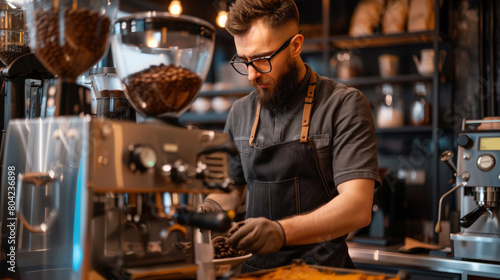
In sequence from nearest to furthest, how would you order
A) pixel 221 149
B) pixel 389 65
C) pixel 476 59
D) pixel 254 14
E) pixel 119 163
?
1. pixel 119 163
2. pixel 221 149
3. pixel 254 14
4. pixel 476 59
5. pixel 389 65

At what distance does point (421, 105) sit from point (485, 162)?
117 centimetres

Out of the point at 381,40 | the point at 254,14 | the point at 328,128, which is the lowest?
the point at 328,128

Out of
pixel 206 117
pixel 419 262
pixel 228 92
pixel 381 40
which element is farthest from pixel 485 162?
pixel 206 117

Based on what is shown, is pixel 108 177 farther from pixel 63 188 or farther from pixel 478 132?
pixel 478 132

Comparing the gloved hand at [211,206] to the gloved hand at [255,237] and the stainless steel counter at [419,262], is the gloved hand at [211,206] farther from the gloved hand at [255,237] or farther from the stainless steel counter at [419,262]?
the stainless steel counter at [419,262]

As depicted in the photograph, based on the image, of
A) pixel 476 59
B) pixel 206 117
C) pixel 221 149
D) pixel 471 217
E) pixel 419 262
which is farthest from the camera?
pixel 206 117

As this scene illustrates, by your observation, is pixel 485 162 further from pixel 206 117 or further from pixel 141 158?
pixel 206 117

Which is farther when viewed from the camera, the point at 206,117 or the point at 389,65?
the point at 206,117

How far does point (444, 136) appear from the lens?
3.32 m

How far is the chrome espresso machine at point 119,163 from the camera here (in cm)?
97

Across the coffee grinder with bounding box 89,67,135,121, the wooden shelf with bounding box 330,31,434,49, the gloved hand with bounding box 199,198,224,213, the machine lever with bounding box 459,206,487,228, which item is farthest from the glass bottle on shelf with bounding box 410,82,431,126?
the coffee grinder with bounding box 89,67,135,121

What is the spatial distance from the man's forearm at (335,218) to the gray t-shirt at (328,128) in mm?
46

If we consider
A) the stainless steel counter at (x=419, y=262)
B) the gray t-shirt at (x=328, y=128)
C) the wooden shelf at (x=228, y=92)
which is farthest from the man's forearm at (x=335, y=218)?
the wooden shelf at (x=228, y=92)

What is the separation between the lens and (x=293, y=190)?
5.93 feet
